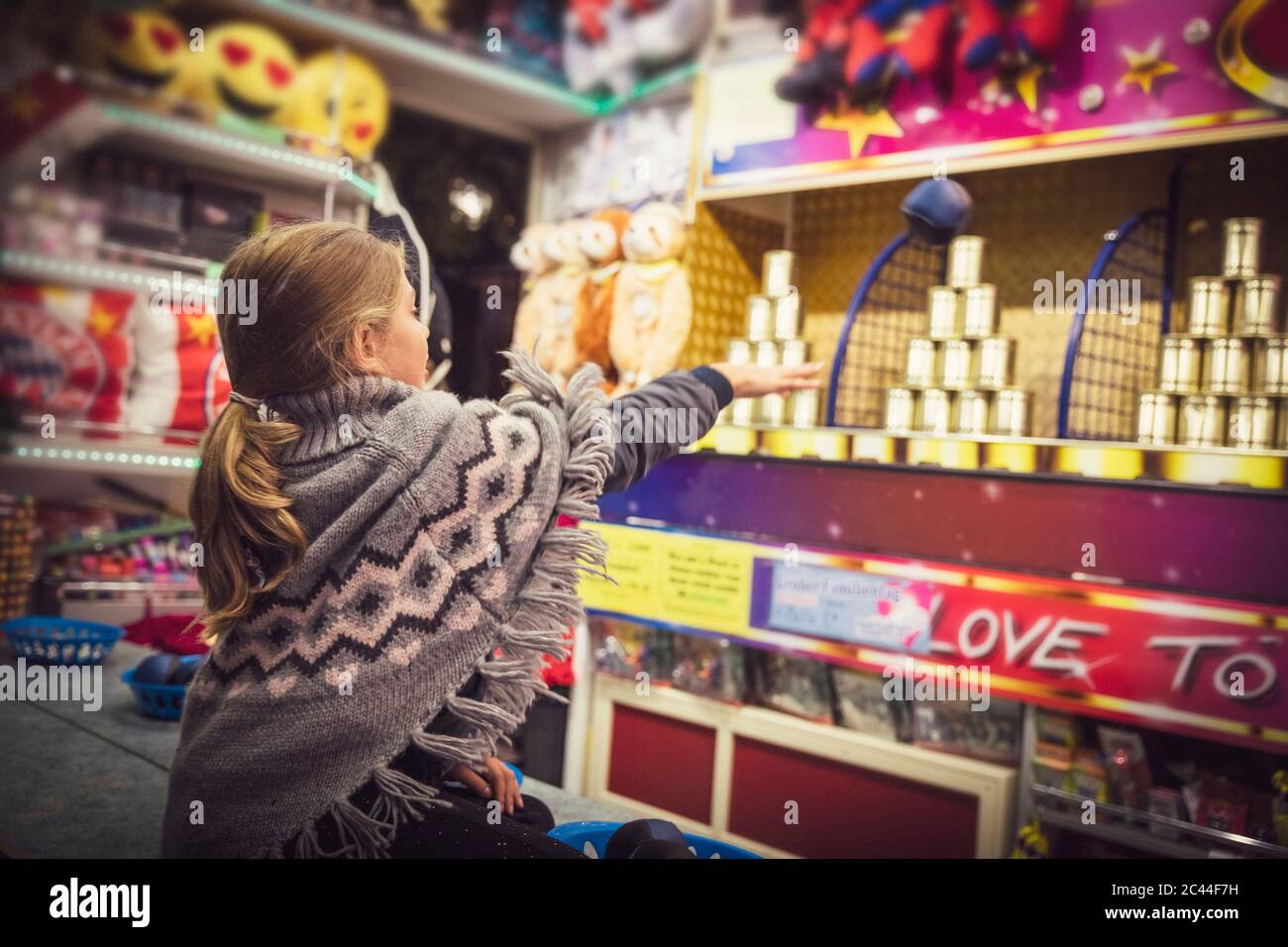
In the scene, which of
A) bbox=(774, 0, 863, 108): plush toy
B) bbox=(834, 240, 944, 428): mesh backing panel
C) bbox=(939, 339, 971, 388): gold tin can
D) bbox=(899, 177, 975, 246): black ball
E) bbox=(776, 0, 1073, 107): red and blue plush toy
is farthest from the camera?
bbox=(834, 240, 944, 428): mesh backing panel

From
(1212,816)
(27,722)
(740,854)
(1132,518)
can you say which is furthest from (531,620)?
(1212,816)

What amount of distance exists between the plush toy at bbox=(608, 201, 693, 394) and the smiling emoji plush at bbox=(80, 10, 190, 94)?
4.41 ft

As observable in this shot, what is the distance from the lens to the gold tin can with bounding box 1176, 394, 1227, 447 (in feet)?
6.39

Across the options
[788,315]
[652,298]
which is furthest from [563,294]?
[788,315]

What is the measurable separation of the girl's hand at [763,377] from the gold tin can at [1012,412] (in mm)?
1008

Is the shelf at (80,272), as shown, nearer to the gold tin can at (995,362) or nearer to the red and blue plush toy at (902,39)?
the red and blue plush toy at (902,39)

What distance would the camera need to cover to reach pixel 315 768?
0.94 metres

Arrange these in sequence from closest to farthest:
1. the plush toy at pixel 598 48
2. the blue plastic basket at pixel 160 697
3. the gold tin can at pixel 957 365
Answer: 1. the blue plastic basket at pixel 160 697
2. the gold tin can at pixel 957 365
3. the plush toy at pixel 598 48

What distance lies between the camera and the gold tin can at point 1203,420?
6.39 ft

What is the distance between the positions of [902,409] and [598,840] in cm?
151

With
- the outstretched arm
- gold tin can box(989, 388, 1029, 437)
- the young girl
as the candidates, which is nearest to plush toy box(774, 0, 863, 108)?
gold tin can box(989, 388, 1029, 437)

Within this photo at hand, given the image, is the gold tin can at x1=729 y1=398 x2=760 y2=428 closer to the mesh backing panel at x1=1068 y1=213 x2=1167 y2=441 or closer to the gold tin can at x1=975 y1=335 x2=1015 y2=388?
the gold tin can at x1=975 y1=335 x2=1015 y2=388

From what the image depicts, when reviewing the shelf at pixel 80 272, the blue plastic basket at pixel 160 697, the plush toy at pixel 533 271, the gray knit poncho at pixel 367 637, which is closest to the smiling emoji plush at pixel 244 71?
the shelf at pixel 80 272
